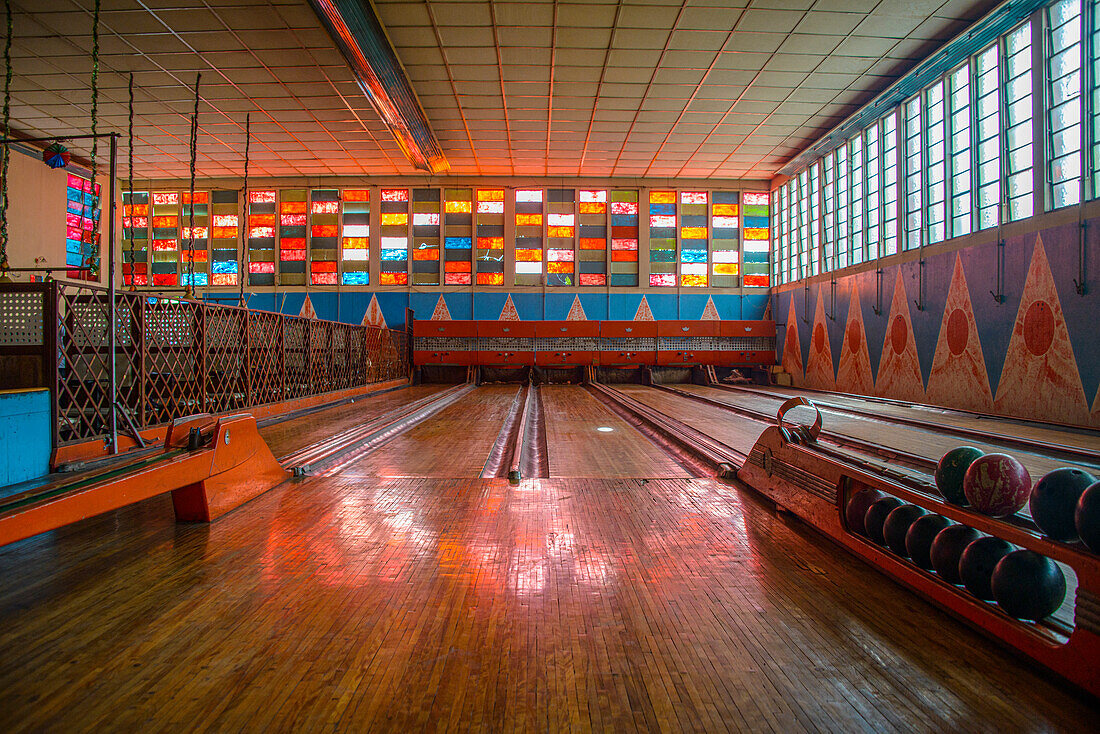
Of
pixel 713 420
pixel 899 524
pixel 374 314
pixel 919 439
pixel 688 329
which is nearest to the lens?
pixel 899 524

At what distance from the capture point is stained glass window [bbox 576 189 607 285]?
16062mm

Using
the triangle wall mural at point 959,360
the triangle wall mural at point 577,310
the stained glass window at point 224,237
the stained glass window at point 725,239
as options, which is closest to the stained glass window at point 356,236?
the stained glass window at point 224,237

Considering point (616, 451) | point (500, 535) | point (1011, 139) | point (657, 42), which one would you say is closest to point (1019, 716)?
point (500, 535)

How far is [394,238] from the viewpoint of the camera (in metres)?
16.0

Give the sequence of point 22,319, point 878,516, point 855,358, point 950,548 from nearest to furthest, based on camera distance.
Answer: point 950,548 → point 878,516 → point 22,319 → point 855,358

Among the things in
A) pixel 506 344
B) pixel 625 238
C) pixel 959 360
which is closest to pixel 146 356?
pixel 506 344

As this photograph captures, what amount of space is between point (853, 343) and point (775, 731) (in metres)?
12.2

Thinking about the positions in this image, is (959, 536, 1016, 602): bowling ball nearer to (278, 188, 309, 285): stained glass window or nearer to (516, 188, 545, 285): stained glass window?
(516, 188, 545, 285): stained glass window

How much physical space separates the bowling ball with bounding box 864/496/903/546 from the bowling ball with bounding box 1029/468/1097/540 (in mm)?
749

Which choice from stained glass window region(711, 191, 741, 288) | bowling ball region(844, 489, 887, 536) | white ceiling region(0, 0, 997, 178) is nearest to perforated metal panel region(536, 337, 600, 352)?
stained glass window region(711, 191, 741, 288)

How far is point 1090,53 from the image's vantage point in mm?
6645

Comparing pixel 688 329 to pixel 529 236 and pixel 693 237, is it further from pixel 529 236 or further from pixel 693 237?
pixel 529 236

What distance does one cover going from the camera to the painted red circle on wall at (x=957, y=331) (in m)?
8.56

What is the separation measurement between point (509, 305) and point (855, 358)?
9.47 m
